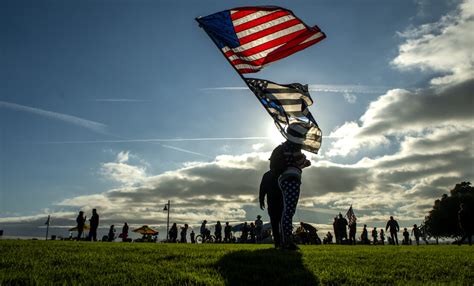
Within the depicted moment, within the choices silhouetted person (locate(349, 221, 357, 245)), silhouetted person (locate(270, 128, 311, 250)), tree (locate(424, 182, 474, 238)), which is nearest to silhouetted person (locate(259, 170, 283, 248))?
silhouetted person (locate(270, 128, 311, 250))

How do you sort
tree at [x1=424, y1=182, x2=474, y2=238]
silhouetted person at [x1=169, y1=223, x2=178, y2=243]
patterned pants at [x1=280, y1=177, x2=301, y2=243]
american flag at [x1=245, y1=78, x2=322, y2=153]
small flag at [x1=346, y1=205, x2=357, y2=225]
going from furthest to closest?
tree at [x1=424, y1=182, x2=474, y2=238]
small flag at [x1=346, y1=205, x2=357, y2=225]
silhouetted person at [x1=169, y1=223, x2=178, y2=243]
american flag at [x1=245, y1=78, x2=322, y2=153]
patterned pants at [x1=280, y1=177, x2=301, y2=243]

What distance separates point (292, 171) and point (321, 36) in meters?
3.52

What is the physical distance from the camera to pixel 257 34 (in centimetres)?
919

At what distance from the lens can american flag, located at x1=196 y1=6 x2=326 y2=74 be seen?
9039 millimetres

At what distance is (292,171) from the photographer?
7.55 metres

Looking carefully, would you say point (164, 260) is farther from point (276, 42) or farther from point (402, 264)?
point (276, 42)

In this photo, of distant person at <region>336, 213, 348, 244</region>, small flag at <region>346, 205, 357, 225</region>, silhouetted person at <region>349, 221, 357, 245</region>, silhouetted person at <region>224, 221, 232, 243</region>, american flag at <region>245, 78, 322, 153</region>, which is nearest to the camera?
american flag at <region>245, 78, 322, 153</region>

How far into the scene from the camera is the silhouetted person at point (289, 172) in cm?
738

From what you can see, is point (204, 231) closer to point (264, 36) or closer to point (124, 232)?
point (124, 232)

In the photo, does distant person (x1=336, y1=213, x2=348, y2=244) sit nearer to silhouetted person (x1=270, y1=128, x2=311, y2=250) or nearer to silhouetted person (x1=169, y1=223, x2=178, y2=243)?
silhouetted person (x1=169, y1=223, x2=178, y2=243)

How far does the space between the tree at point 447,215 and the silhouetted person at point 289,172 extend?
57.7 metres

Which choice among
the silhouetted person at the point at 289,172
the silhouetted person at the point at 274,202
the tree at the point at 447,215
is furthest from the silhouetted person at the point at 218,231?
the tree at the point at 447,215

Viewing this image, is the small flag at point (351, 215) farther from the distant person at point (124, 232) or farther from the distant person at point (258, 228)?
the distant person at point (124, 232)

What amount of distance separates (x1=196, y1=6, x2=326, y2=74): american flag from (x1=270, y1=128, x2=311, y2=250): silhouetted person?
224cm
